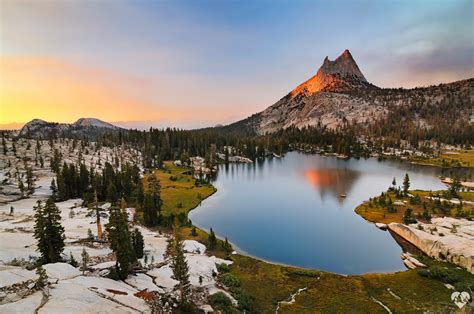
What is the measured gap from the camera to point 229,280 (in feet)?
139

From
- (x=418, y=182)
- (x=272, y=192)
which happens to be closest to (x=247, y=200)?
(x=272, y=192)

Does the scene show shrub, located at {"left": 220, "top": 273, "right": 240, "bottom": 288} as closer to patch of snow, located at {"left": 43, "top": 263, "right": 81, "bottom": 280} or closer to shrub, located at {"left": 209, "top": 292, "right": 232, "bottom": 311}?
shrub, located at {"left": 209, "top": 292, "right": 232, "bottom": 311}

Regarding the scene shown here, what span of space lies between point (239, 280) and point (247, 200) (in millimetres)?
60713

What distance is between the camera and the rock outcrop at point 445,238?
4991 centimetres

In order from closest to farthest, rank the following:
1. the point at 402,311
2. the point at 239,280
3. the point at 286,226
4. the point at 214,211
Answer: the point at 402,311
the point at 239,280
the point at 286,226
the point at 214,211

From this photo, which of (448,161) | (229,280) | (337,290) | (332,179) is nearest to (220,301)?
(229,280)

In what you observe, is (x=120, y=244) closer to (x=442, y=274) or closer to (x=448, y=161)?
(x=442, y=274)

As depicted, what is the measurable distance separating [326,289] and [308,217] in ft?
134

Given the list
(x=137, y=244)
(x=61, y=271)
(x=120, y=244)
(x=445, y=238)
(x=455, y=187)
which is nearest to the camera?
(x=61, y=271)

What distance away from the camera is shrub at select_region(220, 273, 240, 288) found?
41.8m

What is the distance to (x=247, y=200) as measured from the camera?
10488cm

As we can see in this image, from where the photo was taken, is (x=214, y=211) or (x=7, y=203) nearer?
(x=7, y=203)

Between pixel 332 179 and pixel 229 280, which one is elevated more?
pixel 332 179

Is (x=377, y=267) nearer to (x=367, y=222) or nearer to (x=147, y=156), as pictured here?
(x=367, y=222)
